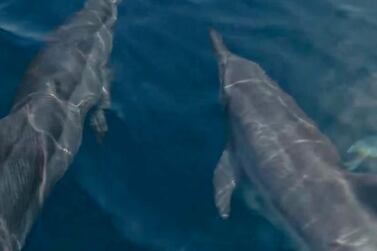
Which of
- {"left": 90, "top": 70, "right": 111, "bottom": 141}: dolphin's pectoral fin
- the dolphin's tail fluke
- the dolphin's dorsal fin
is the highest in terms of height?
the dolphin's dorsal fin

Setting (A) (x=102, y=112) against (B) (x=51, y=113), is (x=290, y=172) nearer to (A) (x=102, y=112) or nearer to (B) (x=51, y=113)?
(A) (x=102, y=112)

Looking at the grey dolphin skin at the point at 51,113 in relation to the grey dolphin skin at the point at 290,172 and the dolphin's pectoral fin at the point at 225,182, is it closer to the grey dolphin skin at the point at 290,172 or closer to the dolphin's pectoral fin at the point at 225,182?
the dolphin's pectoral fin at the point at 225,182

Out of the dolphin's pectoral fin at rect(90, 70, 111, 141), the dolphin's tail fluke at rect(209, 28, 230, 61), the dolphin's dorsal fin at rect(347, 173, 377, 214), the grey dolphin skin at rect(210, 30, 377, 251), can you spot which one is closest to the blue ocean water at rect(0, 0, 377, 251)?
the dolphin's pectoral fin at rect(90, 70, 111, 141)

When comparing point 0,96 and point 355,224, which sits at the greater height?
point 355,224

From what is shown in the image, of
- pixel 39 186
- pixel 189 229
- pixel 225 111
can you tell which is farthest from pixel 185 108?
pixel 39 186

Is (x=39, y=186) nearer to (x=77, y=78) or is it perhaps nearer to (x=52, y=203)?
(x=52, y=203)

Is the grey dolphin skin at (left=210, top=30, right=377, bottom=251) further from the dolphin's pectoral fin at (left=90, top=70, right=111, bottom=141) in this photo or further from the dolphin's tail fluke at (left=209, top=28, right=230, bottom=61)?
the dolphin's pectoral fin at (left=90, top=70, right=111, bottom=141)
